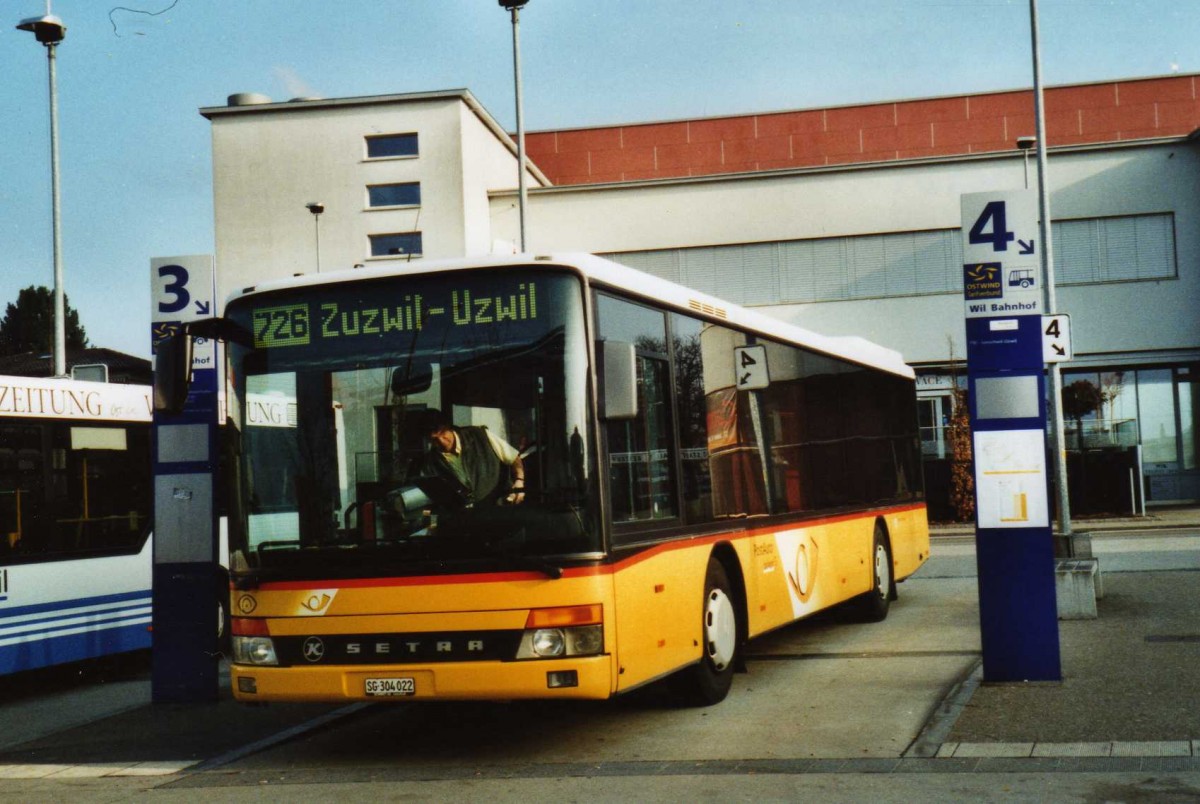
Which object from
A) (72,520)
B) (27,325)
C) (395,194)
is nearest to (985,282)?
(72,520)

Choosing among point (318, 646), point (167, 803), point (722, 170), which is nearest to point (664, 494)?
point (318, 646)

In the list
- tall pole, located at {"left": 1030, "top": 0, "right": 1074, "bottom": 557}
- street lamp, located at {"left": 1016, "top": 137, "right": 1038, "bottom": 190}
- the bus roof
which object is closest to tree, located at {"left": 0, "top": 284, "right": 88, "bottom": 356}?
street lamp, located at {"left": 1016, "top": 137, "right": 1038, "bottom": 190}

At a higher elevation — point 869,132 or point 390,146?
point 869,132

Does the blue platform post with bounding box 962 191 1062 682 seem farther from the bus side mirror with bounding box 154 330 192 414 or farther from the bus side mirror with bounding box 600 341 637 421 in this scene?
the bus side mirror with bounding box 154 330 192 414

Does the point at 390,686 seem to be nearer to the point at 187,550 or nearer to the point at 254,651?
the point at 254,651

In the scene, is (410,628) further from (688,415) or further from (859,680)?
(859,680)

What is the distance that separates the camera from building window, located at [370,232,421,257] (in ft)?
144

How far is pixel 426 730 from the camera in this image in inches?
375

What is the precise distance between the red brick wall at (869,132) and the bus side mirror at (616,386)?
1590 inches

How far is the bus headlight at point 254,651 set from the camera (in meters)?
8.06

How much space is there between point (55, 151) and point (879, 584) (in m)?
15.8

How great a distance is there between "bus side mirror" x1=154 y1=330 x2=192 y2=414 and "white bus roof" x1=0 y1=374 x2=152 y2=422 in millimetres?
4221

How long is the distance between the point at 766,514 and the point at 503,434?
3.81 meters

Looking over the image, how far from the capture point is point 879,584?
14.8 m
